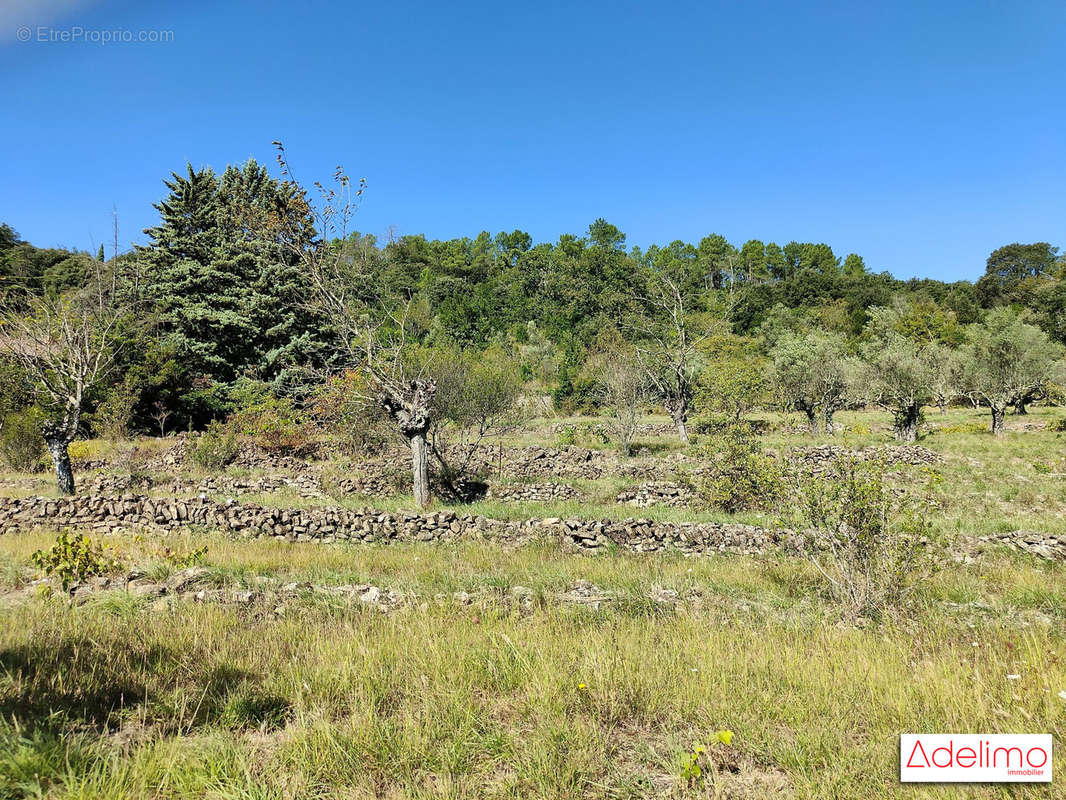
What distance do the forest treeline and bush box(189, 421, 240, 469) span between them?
302 centimetres

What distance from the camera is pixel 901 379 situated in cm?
2484

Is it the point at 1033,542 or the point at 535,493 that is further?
the point at 535,493

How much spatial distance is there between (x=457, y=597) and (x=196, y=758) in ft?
11.0

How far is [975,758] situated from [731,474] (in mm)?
11215

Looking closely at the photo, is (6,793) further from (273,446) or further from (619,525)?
(273,446)

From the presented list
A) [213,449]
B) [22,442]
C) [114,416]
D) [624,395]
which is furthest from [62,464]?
[624,395]

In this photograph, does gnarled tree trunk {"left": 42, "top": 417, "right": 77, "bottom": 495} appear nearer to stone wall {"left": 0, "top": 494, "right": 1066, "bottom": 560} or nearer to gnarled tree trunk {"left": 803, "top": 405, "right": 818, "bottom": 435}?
stone wall {"left": 0, "top": 494, "right": 1066, "bottom": 560}

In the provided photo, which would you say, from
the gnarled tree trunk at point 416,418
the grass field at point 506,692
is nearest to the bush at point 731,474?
the grass field at point 506,692

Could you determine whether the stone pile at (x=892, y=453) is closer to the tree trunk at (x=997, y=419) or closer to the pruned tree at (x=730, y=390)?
the pruned tree at (x=730, y=390)

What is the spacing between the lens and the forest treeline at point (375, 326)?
16.8 meters

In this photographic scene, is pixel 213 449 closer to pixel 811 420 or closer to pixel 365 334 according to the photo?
pixel 365 334

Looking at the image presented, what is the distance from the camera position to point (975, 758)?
121 inches

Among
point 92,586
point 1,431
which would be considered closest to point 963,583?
point 92,586

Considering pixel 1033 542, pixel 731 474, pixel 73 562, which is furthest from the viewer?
pixel 731 474
